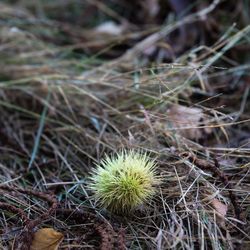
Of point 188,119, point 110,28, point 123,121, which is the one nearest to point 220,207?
point 188,119

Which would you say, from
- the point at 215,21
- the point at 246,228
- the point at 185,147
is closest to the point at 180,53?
the point at 215,21

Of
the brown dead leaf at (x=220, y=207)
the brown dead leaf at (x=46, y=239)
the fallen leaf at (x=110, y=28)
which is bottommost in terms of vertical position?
the brown dead leaf at (x=46, y=239)

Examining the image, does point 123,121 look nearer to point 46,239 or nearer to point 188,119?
point 188,119

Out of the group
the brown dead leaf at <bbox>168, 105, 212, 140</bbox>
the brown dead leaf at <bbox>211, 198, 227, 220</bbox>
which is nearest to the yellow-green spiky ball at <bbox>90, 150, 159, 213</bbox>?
the brown dead leaf at <bbox>211, 198, 227, 220</bbox>

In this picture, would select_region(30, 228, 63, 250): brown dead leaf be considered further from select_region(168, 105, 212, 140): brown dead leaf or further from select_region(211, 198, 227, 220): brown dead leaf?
select_region(168, 105, 212, 140): brown dead leaf

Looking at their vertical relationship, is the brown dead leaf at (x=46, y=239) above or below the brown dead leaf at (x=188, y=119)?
below

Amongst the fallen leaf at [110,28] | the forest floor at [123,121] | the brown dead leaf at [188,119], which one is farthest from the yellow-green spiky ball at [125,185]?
the fallen leaf at [110,28]

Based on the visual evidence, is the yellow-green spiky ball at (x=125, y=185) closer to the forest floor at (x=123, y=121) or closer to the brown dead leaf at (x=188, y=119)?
the forest floor at (x=123, y=121)

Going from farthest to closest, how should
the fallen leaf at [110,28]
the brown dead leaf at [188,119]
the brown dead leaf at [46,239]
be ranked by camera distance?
the fallen leaf at [110,28]
the brown dead leaf at [188,119]
the brown dead leaf at [46,239]
